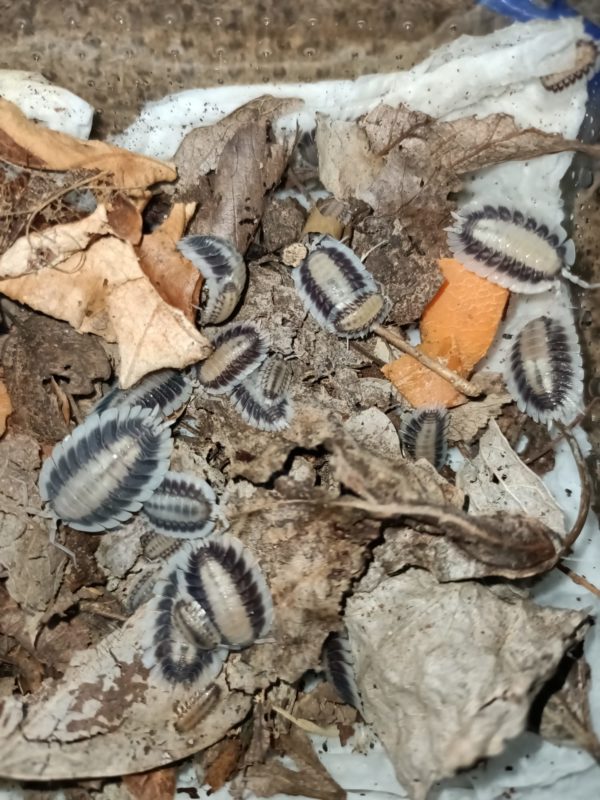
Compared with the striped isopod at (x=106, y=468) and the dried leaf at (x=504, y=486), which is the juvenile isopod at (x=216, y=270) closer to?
the striped isopod at (x=106, y=468)

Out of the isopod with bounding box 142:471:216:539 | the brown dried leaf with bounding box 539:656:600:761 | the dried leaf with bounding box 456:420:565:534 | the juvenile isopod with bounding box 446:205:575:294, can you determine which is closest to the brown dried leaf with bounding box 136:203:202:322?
the isopod with bounding box 142:471:216:539

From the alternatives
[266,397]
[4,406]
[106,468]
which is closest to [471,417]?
[266,397]

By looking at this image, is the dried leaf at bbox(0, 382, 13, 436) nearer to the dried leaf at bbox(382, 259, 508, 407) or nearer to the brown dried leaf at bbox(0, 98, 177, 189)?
the brown dried leaf at bbox(0, 98, 177, 189)

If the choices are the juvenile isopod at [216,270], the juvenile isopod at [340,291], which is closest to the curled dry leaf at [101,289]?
the juvenile isopod at [216,270]

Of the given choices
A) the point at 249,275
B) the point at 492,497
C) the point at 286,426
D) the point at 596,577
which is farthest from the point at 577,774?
the point at 249,275

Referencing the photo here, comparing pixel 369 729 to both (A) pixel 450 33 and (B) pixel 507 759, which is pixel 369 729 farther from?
(A) pixel 450 33

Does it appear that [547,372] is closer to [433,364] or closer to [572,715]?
[433,364]
